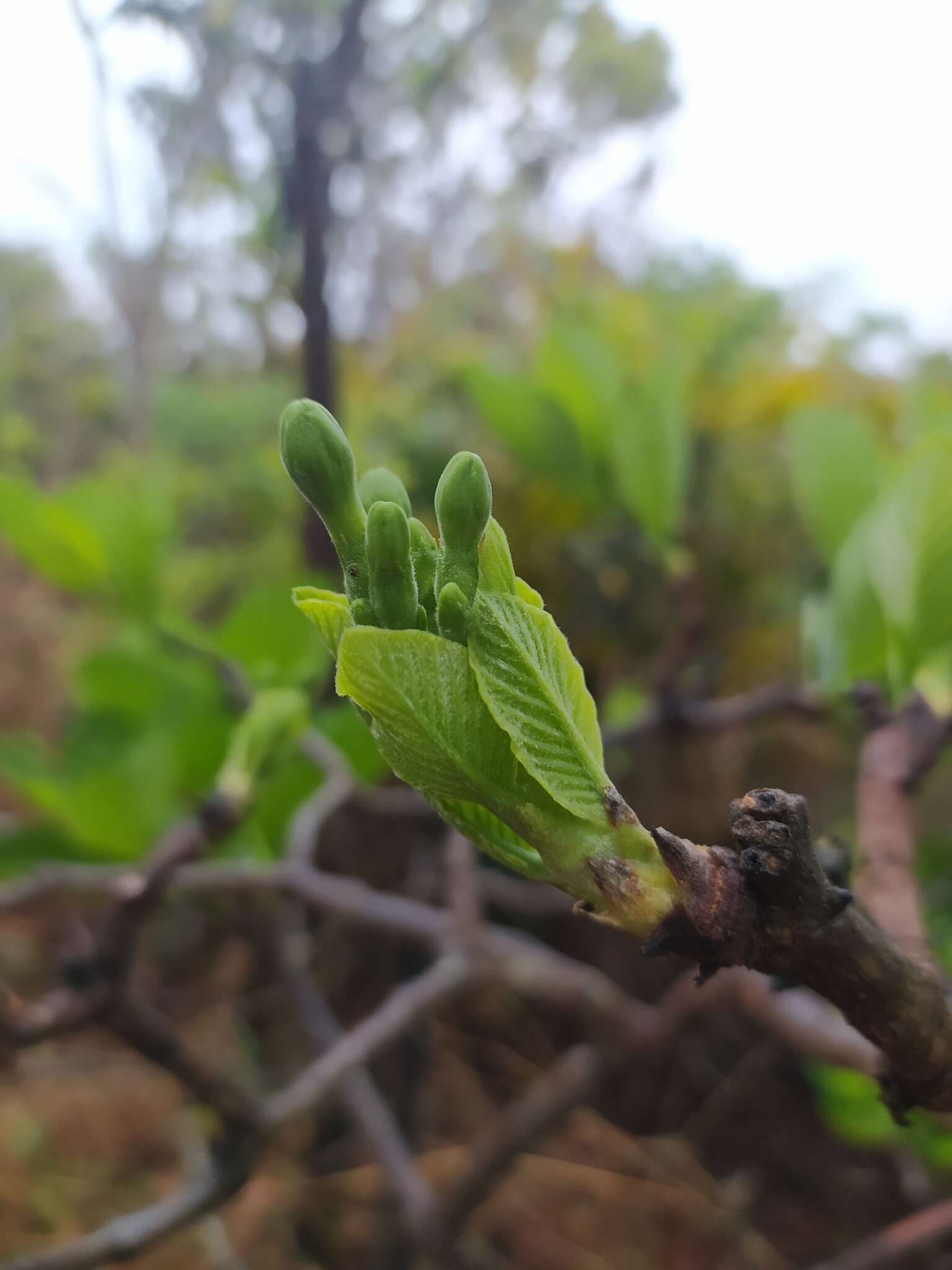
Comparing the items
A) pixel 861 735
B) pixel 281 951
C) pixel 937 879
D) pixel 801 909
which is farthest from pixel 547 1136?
pixel 801 909

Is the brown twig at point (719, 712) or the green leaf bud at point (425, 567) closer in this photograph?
the green leaf bud at point (425, 567)

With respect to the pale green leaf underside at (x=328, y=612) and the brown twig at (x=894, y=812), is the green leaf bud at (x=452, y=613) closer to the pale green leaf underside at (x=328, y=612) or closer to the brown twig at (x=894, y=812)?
the pale green leaf underside at (x=328, y=612)

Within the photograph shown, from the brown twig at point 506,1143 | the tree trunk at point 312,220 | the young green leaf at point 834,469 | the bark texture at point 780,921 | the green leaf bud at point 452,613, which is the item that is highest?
the tree trunk at point 312,220

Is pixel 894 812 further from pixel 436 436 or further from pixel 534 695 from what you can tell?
pixel 436 436

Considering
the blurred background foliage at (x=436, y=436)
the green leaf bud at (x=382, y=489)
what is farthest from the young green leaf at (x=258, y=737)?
the green leaf bud at (x=382, y=489)

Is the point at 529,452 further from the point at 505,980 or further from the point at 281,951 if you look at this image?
the point at 281,951

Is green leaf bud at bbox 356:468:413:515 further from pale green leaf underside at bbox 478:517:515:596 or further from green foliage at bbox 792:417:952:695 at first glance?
green foliage at bbox 792:417:952:695

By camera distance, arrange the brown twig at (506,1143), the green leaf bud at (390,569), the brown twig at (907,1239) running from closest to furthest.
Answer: the green leaf bud at (390,569)
the brown twig at (907,1239)
the brown twig at (506,1143)

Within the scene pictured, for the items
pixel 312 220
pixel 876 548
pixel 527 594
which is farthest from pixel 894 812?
pixel 312 220
